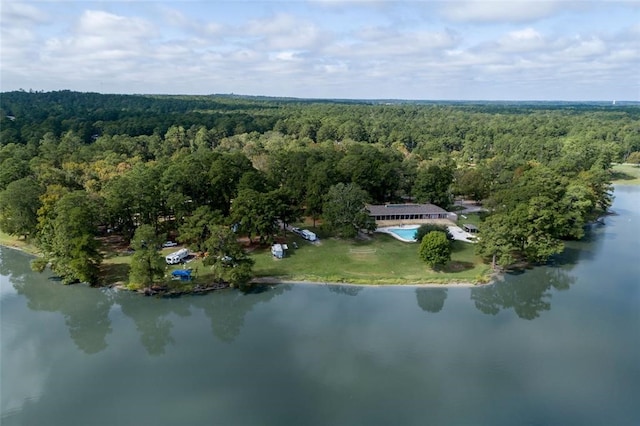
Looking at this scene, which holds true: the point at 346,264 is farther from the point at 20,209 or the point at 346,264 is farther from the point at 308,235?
the point at 20,209

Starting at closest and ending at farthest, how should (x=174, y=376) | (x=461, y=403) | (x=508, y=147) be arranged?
1. (x=461, y=403)
2. (x=174, y=376)
3. (x=508, y=147)

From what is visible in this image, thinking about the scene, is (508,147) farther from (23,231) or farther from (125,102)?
(125,102)

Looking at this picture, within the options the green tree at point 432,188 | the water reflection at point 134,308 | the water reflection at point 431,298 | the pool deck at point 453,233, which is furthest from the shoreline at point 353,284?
the green tree at point 432,188

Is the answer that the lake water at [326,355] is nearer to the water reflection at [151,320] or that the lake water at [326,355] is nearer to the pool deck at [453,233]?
the water reflection at [151,320]

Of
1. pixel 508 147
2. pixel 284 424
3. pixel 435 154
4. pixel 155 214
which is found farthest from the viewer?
pixel 508 147

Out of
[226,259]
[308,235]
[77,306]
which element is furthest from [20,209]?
[308,235]

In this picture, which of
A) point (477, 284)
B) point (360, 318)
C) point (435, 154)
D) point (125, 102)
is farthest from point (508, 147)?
point (125, 102)
